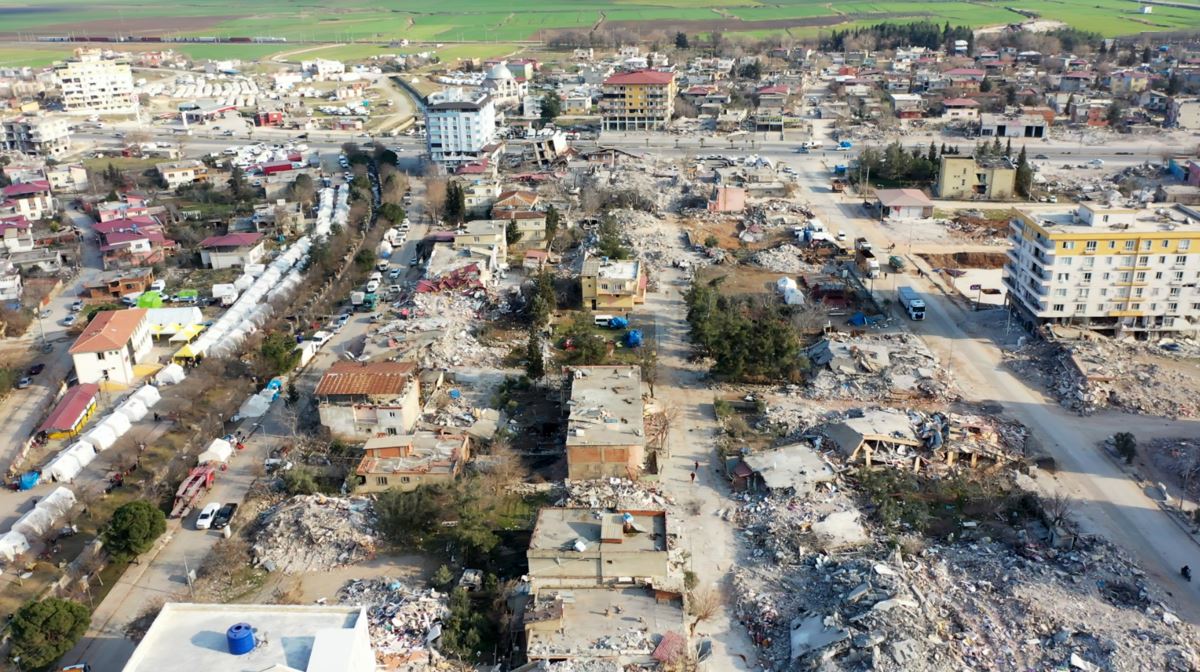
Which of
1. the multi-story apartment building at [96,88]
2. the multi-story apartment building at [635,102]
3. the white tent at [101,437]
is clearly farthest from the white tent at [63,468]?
the multi-story apartment building at [96,88]

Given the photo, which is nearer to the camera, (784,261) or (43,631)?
(43,631)

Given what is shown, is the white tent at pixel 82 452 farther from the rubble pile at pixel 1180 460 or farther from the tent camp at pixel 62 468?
the rubble pile at pixel 1180 460

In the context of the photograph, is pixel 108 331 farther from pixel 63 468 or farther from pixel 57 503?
pixel 57 503

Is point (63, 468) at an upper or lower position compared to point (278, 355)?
lower

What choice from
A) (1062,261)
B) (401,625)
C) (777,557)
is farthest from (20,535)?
(1062,261)

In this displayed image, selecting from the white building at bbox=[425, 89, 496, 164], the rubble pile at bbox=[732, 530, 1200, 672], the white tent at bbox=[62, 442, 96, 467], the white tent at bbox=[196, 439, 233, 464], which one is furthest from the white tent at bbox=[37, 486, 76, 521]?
the white building at bbox=[425, 89, 496, 164]

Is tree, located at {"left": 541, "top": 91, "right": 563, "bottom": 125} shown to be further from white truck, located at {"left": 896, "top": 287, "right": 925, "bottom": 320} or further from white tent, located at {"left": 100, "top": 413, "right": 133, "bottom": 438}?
white tent, located at {"left": 100, "top": 413, "right": 133, "bottom": 438}

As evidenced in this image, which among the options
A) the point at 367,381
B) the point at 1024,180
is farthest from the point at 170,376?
the point at 1024,180

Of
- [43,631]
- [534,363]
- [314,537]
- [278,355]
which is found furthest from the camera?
[278,355]
